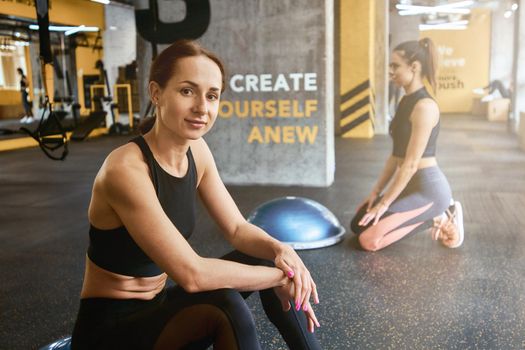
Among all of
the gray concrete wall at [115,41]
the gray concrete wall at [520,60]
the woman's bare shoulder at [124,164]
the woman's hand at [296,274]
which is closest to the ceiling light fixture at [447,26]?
the gray concrete wall at [520,60]

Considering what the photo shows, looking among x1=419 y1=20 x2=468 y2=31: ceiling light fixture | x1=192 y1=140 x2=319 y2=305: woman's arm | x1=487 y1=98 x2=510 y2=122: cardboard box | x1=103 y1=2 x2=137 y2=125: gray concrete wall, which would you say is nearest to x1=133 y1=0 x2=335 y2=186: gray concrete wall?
x1=192 y1=140 x2=319 y2=305: woman's arm

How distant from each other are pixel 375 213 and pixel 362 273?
19.2 inches

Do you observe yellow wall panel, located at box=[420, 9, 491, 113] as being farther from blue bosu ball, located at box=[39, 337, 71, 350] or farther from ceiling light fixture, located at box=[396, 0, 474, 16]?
blue bosu ball, located at box=[39, 337, 71, 350]

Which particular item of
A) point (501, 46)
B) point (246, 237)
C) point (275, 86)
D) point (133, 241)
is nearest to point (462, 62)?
point (501, 46)

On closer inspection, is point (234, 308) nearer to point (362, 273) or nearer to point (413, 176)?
point (362, 273)

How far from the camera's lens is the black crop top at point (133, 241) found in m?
1.41

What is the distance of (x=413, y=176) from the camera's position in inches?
131

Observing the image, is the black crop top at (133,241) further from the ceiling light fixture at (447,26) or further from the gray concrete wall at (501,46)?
the gray concrete wall at (501,46)

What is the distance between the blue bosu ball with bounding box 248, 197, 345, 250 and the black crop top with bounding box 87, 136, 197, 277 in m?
2.03

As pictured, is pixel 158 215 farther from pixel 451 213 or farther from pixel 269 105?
pixel 269 105

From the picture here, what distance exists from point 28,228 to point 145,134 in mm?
3121

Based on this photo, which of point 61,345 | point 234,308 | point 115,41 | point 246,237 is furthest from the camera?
point 115,41

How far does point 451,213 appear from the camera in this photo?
347 centimetres

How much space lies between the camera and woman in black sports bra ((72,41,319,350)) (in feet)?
4.40
